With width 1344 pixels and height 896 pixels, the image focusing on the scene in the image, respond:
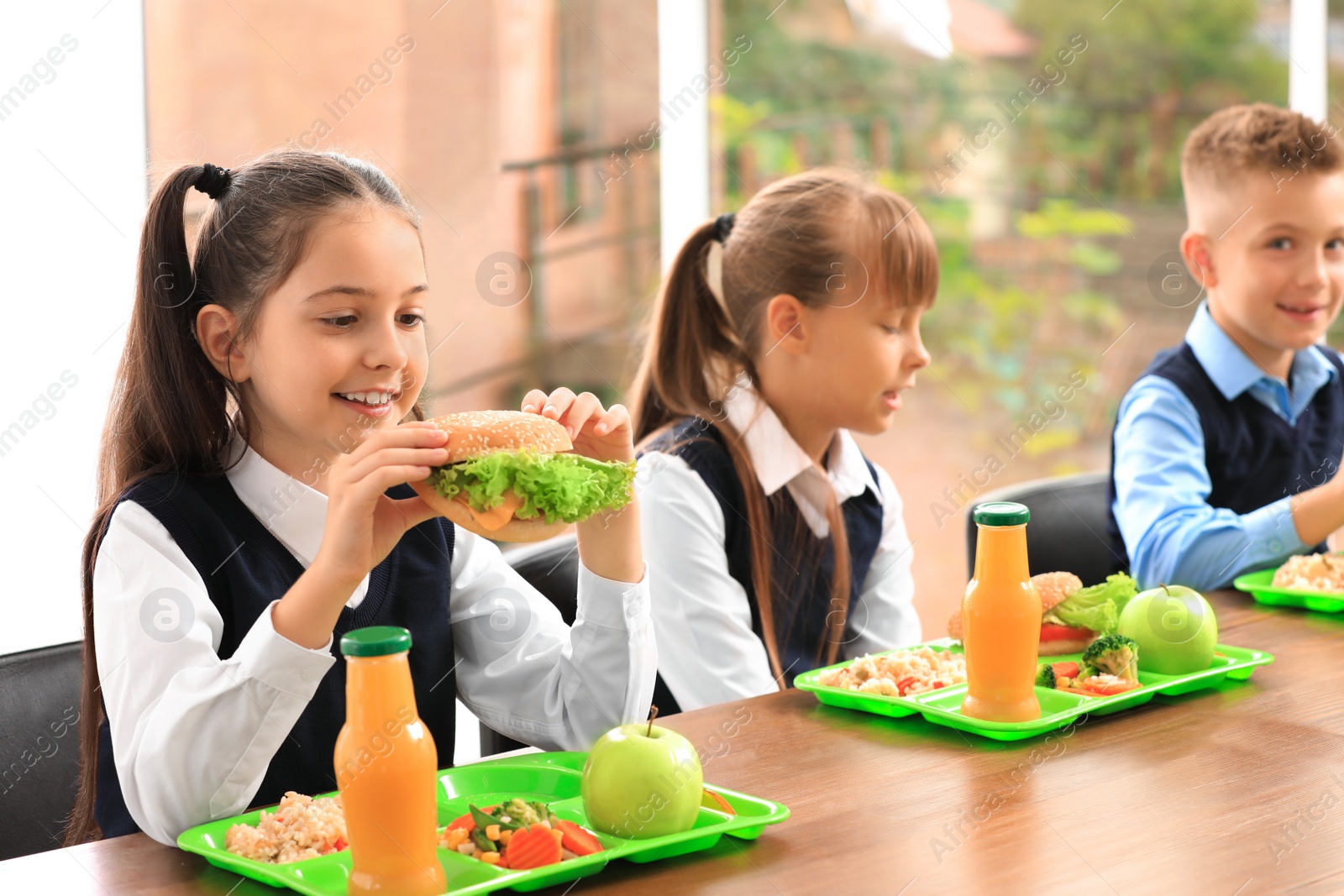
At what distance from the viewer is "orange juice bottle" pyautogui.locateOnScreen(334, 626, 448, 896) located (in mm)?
979

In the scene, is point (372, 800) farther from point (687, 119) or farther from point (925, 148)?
point (925, 148)

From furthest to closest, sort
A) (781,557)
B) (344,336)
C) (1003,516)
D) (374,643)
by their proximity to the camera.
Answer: (781,557) → (344,336) → (1003,516) → (374,643)

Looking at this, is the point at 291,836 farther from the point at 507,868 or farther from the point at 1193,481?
the point at 1193,481

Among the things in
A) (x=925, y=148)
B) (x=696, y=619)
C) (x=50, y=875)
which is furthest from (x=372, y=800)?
(x=925, y=148)

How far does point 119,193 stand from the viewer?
2.60 m

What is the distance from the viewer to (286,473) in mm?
1587

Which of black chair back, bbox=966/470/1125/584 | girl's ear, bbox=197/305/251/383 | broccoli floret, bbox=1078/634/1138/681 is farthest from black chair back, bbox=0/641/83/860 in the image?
black chair back, bbox=966/470/1125/584

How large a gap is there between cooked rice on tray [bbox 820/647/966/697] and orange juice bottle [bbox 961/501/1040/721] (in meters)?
0.11

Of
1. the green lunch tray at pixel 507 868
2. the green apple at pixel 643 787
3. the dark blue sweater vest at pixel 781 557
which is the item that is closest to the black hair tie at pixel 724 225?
the dark blue sweater vest at pixel 781 557

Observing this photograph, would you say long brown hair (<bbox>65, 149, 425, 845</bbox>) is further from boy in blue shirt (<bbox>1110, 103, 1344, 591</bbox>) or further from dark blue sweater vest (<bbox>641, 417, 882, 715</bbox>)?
boy in blue shirt (<bbox>1110, 103, 1344, 591</bbox>)

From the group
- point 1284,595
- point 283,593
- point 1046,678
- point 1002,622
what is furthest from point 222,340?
point 1284,595

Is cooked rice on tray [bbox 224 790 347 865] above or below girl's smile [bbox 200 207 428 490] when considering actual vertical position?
below

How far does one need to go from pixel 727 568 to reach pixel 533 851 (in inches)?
40.6

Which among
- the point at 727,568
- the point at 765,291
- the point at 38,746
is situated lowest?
the point at 38,746
